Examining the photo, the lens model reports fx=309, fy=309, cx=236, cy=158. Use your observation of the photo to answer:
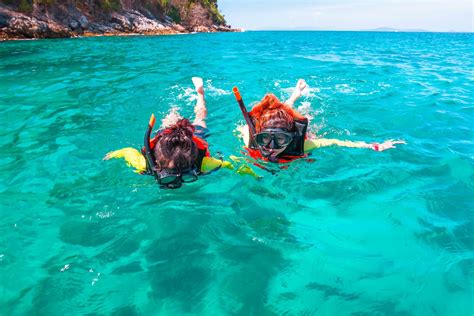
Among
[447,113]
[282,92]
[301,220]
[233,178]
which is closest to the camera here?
[301,220]

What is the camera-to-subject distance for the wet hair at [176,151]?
3521 mm

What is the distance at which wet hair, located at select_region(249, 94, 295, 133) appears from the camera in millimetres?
4176

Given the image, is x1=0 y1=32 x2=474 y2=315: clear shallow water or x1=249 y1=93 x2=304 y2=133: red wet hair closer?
x1=0 y1=32 x2=474 y2=315: clear shallow water

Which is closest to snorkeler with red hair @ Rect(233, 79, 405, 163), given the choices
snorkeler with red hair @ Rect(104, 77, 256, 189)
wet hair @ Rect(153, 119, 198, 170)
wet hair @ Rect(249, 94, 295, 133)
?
wet hair @ Rect(249, 94, 295, 133)

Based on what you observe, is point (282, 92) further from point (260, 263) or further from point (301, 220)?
point (260, 263)

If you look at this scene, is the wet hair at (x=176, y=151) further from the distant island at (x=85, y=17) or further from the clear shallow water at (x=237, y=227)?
the distant island at (x=85, y=17)

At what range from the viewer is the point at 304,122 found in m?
4.34

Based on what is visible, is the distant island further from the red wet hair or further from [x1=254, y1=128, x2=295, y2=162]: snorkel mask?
[x1=254, y1=128, x2=295, y2=162]: snorkel mask

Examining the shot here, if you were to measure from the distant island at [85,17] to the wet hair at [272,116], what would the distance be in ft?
101

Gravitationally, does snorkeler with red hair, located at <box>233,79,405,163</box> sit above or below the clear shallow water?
above

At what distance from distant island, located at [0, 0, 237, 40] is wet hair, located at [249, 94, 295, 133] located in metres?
30.9

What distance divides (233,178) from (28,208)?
261 centimetres

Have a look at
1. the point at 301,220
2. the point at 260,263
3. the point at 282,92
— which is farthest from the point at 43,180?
the point at 282,92

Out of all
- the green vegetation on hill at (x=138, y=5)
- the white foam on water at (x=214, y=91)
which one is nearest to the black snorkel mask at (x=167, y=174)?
the white foam on water at (x=214, y=91)
